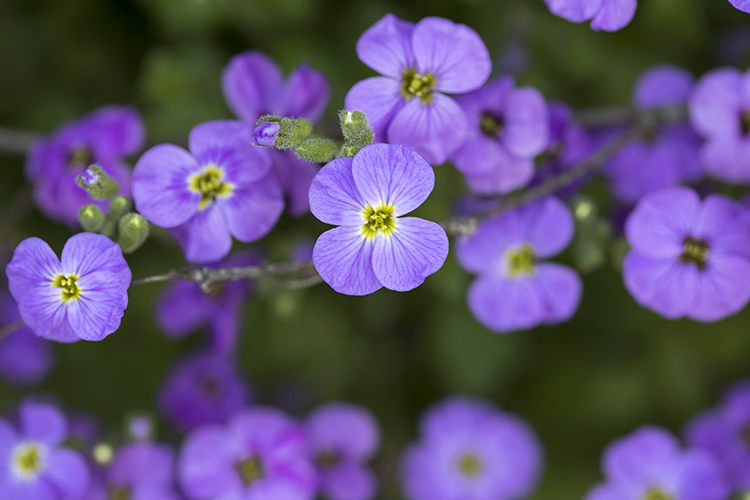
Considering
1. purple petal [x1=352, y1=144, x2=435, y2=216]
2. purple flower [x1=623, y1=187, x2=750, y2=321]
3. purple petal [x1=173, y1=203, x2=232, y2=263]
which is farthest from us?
purple flower [x1=623, y1=187, x2=750, y2=321]

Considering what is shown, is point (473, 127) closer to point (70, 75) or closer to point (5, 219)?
point (5, 219)

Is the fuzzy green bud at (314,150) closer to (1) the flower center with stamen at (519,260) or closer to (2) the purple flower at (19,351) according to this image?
(1) the flower center with stamen at (519,260)

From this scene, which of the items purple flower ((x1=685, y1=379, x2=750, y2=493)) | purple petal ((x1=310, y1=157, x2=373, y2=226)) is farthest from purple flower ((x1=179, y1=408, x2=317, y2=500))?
purple flower ((x1=685, y1=379, x2=750, y2=493))

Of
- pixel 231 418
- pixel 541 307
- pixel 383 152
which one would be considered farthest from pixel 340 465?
pixel 383 152

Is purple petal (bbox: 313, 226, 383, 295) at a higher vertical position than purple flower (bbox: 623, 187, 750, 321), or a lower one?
lower

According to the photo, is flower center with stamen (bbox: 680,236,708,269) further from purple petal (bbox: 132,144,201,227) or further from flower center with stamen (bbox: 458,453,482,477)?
purple petal (bbox: 132,144,201,227)

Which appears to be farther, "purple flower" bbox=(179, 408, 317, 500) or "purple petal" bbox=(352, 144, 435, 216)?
"purple flower" bbox=(179, 408, 317, 500)

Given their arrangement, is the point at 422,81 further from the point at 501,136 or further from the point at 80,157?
the point at 80,157
